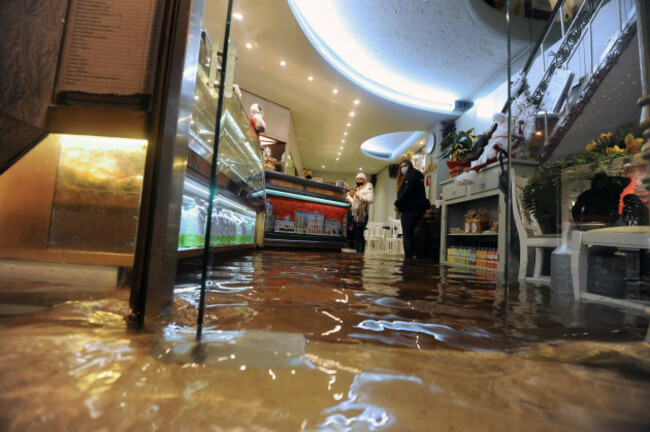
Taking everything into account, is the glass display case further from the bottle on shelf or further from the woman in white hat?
the woman in white hat

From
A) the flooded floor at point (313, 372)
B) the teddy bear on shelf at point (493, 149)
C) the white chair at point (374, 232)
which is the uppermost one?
the teddy bear on shelf at point (493, 149)

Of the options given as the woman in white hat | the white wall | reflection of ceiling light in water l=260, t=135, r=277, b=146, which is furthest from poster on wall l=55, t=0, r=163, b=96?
the white wall

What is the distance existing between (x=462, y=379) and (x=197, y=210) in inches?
83.0

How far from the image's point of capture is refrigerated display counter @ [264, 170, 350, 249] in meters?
4.91

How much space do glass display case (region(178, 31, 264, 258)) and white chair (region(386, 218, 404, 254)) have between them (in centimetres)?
508

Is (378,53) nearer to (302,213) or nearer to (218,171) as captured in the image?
(302,213)

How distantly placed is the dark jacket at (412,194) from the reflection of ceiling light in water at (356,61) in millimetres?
2852

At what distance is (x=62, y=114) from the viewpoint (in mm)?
1047

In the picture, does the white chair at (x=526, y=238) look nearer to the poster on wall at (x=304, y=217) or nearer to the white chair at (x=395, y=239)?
the poster on wall at (x=304, y=217)

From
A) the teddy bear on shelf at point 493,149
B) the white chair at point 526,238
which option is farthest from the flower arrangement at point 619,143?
the teddy bear on shelf at point 493,149

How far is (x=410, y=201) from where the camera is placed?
4672 millimetres

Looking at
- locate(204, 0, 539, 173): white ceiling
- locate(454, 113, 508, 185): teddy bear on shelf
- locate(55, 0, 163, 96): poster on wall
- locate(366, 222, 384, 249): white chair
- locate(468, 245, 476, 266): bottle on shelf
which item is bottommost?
locate(468, 245, 476, 266): bottle on shelf

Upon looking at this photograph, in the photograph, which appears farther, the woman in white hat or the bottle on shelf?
the woman in white hat

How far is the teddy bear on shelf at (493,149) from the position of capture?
3.22 m
